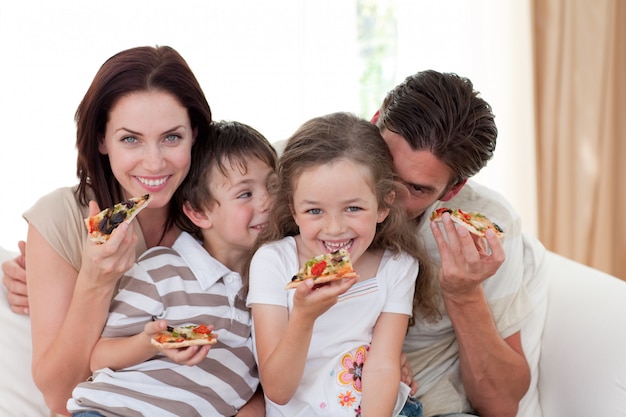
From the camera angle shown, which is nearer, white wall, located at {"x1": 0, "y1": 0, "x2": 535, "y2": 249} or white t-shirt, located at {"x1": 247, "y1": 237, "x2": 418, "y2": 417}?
white t-shirt, located at {"x1": 247, "y1": 237, "x2": 418, "y2": 417}

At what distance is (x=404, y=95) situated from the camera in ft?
7.93

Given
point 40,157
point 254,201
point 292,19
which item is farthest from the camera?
point 292,19

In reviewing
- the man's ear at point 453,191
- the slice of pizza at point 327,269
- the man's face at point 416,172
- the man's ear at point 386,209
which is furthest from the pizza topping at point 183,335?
the man's ear at point 453,191

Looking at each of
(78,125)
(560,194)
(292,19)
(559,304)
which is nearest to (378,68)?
(292,19)

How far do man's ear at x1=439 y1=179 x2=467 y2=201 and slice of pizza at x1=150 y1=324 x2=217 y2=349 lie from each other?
850mm

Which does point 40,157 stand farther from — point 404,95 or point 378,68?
point 404,95

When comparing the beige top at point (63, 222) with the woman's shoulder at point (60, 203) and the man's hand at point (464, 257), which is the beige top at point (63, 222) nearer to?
the woman's shoulder at point (60, 203)

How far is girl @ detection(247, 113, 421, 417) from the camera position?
216cm

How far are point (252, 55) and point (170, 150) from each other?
2.01 m

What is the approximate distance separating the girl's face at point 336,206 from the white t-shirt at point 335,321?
14cm

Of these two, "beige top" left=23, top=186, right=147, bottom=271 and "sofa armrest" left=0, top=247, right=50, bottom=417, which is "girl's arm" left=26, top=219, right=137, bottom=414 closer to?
"beige top" left=23, top=186, right=147, bottom=271

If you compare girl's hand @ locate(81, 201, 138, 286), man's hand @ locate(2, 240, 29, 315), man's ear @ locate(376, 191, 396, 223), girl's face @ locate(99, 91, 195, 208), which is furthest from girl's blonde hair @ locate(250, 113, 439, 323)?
man's hand @ locate(2, 240, 29, 315)

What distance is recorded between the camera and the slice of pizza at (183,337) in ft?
6.70

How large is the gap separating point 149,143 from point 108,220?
0.95 ft
